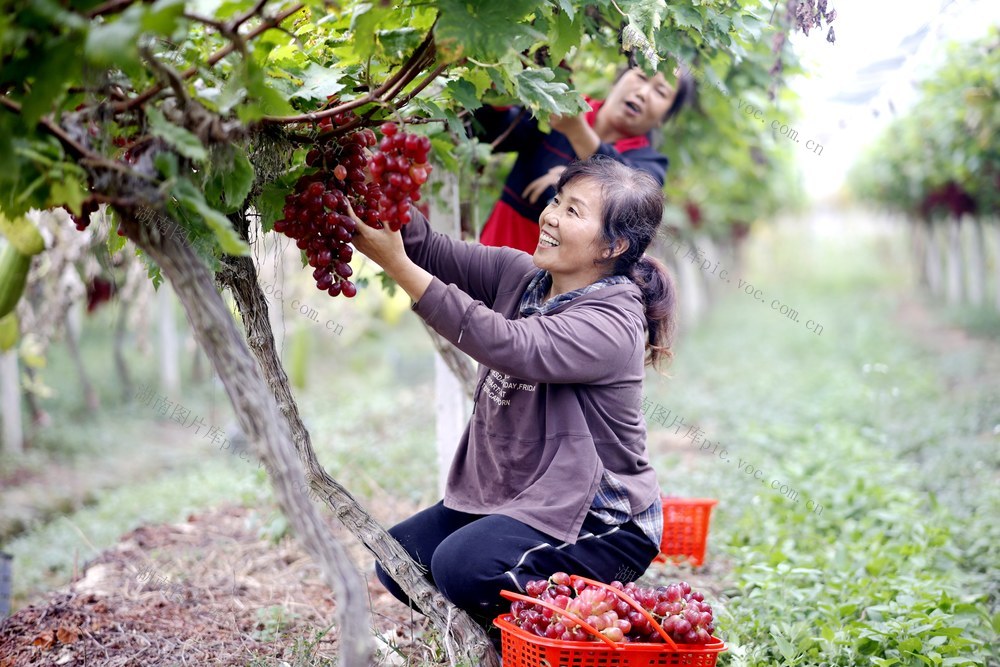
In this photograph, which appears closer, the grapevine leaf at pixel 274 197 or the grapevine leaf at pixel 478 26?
the grapevine leaf at pixel 478 26

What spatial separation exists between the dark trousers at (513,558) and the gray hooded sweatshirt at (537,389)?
6 centimetres

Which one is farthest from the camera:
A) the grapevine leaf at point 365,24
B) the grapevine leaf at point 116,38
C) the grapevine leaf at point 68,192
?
the grapevine leaf at point 365,24

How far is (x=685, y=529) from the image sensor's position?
3.41 m

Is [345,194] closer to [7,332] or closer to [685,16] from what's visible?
[685,16]

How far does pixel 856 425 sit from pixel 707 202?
25.2 ft

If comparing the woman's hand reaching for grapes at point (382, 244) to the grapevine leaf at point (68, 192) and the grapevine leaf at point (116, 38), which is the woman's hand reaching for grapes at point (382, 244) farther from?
the grapevine leaf at point (116, 38)

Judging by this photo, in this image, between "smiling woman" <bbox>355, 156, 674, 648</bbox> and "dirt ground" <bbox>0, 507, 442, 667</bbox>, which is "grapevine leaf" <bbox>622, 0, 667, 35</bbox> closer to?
"smiling woman" <bbox>355, 156, 674, 648</bbox>

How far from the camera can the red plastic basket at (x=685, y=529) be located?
335cm

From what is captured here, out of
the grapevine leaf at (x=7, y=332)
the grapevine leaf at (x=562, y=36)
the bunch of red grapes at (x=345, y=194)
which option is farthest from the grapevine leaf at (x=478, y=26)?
the grapevine leaf at (x=7, y=332)

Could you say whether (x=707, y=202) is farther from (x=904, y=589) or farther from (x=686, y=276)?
(x=904, y=589)

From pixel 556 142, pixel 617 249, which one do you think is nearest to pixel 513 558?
pixel 617 249

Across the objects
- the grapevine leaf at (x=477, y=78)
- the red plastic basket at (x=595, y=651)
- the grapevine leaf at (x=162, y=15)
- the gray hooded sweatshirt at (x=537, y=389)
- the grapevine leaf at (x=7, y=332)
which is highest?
the grapevine leaf at (x=162, y=15)

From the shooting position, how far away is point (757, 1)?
249 cm

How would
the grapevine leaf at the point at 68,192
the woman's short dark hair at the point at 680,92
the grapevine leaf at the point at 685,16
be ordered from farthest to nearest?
A: the woman's short dark hair at the point at 680,92 → the grapevine leaf at the point at 685,16 → the grapevine leaf at the point at 68,192
